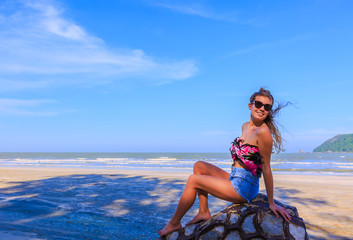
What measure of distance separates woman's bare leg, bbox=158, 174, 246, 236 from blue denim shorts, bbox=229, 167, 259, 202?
0.06 meters

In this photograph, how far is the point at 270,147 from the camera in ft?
12.1

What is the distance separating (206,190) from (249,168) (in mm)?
671

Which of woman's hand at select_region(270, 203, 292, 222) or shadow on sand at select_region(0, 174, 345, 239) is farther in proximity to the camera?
shadow on sand at select_region(0, 174, 345, 239)

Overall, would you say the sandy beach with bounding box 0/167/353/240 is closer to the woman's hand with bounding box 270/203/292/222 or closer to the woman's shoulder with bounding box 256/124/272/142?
the woman's hand with bounding box 270/203/292/222

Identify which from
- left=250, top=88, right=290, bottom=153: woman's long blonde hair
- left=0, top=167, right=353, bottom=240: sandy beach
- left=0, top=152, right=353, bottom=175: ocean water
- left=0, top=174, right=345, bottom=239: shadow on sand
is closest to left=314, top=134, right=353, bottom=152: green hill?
left=0, top=152, right=353, bottom=175: ocean water

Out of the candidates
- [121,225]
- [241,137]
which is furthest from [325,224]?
[121,225]

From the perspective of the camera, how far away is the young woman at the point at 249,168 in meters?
3.68

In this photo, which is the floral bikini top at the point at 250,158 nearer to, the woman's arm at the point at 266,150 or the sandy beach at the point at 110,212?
the woman's arm at the point at 266,150

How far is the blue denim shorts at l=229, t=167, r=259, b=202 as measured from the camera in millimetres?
3797

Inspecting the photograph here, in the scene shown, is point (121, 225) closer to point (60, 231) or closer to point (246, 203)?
point (60, 231)

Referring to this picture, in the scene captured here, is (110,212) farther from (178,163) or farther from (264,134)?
(178,163)

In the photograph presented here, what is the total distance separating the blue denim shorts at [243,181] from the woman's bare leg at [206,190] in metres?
0.06

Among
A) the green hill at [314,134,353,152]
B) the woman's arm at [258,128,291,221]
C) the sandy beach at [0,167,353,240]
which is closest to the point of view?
the woman's arm at [258,128,291,221]

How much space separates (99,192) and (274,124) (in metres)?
7.97
